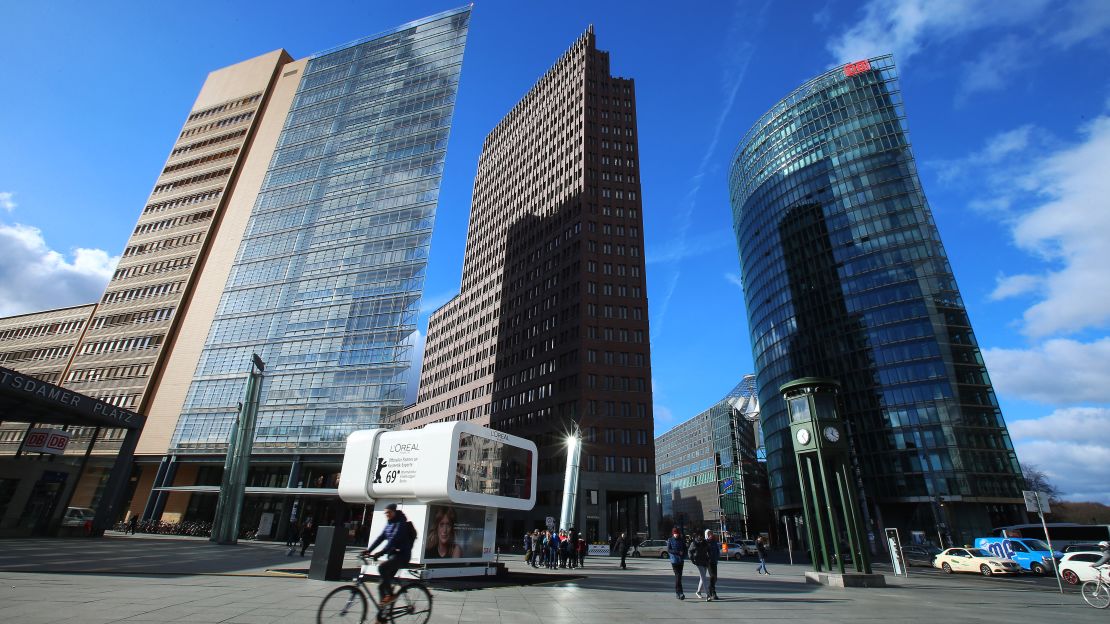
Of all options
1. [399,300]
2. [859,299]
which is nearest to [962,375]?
[859,299]

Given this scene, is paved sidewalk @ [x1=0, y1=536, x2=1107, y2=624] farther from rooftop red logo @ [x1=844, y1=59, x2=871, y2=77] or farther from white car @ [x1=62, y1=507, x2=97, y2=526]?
rooftop red logo @ [x1=844, y1=59, x2=871, y2=77]

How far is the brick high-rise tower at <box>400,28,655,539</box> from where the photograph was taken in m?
70.1

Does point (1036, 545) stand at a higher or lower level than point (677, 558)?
higher

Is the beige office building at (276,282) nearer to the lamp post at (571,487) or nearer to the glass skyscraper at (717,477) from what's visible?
the lamp post at (571,487)

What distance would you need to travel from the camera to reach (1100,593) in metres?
14.9

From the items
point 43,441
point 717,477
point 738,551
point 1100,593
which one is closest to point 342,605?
point 1100,593

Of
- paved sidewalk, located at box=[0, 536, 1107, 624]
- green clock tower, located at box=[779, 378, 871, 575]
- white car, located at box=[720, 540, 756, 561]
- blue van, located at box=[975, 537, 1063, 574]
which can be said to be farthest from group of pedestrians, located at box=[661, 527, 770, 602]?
white car, located at box=[720, 540, 756, 561]

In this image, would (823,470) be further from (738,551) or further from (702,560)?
(738,551)

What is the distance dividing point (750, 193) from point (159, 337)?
11196 cm

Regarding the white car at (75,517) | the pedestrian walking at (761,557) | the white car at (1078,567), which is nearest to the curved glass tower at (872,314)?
the pedestrian walking at (761,557)

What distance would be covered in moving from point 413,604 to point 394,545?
1.03 m

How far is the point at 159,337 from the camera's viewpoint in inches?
2761

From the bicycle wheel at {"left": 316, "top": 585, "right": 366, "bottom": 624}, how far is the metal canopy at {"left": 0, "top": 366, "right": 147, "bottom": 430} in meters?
34.0

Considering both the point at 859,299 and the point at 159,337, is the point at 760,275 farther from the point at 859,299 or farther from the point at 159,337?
the point at 159,337
